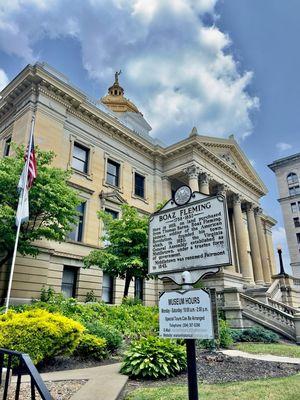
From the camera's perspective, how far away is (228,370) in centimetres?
777

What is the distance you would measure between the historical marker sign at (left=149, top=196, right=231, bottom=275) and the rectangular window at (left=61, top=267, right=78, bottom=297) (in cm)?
1732

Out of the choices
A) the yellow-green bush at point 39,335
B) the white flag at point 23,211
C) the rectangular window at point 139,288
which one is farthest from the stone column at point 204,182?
the yellow-green bush at point 39,335

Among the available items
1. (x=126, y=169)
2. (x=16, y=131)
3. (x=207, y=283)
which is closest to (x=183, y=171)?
(x=126, y=169)

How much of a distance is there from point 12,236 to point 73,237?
344 inches

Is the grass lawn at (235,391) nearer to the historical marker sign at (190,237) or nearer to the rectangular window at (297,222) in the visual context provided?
the historical marker sign at (190,237)

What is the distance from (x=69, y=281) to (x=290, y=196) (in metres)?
57.5

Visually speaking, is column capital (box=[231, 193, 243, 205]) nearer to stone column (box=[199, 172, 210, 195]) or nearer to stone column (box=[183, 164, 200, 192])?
stone column (box=[199, 172, 210, 195])

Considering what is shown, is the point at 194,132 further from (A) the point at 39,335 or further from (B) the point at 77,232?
(A) the point at 39,335

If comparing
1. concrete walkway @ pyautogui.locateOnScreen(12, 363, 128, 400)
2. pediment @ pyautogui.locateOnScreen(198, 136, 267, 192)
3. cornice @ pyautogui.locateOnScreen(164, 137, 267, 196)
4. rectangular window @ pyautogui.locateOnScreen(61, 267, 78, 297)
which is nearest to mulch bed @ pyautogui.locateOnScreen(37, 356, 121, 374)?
concrete walkway @ pyautogui.locateOnScreen(12, 363, 128, 400)

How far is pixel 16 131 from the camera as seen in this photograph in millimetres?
22328

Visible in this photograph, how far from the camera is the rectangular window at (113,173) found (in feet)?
88.8

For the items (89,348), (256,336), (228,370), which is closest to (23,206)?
(89,348)

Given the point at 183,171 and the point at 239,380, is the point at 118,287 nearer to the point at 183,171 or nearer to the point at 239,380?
the point at 183,171

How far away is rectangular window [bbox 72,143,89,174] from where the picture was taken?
79.7 ft
